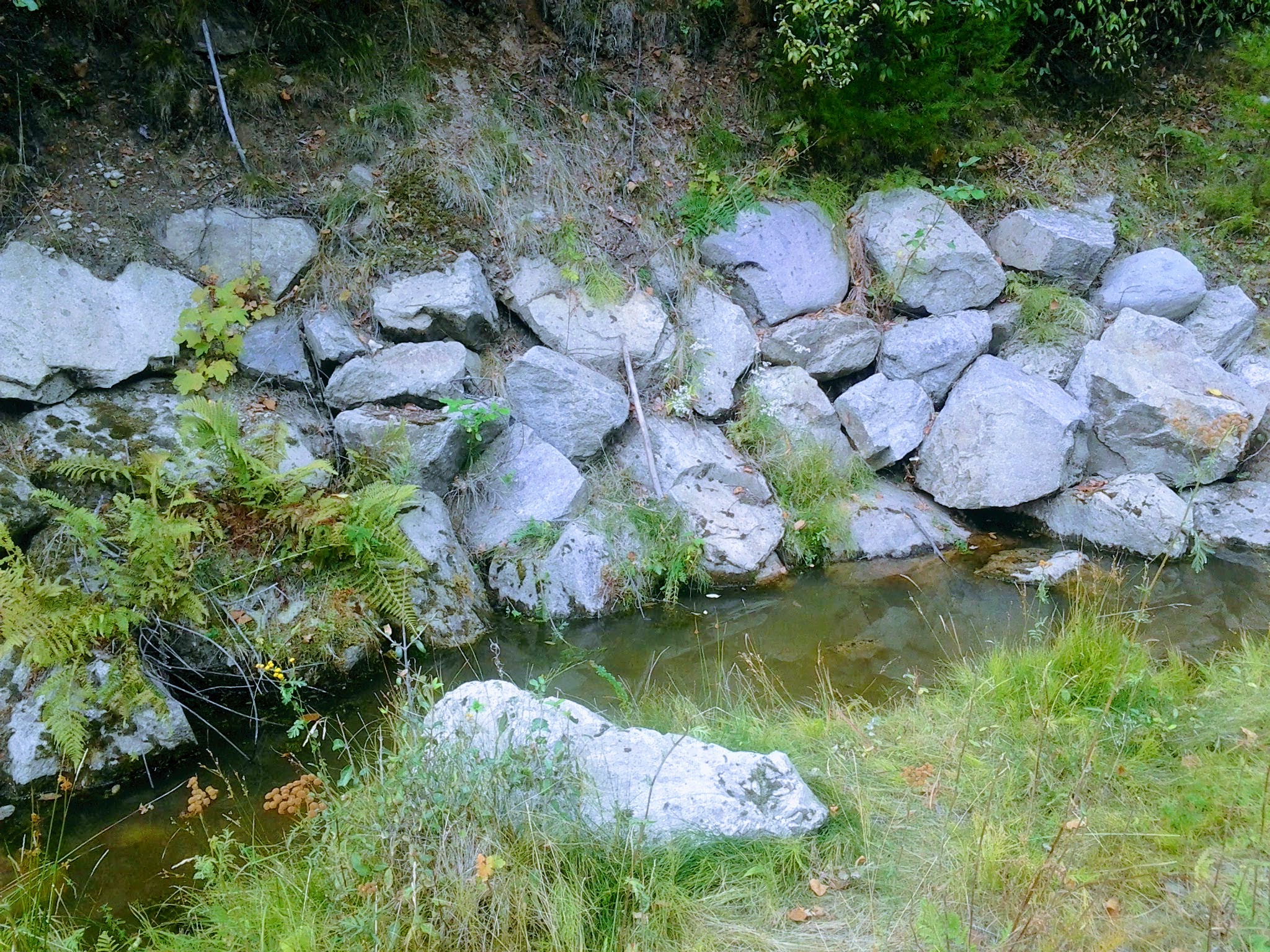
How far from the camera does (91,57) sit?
6109mm

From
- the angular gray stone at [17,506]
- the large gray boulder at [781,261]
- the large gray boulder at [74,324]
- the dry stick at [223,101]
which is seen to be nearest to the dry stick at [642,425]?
the large gray boulder at [781,261]

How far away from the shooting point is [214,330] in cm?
543

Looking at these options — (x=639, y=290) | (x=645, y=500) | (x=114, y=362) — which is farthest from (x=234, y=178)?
(x=645, y=500)

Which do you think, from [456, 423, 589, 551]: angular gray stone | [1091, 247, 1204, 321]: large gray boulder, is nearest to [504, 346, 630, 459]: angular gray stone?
[456, 423, 589, 551]: angular gray stone

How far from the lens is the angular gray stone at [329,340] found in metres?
5.78

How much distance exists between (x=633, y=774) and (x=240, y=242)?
4.90 m

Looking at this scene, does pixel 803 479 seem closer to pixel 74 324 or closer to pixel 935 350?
pixel 935 350

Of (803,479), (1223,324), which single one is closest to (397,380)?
(803,479)

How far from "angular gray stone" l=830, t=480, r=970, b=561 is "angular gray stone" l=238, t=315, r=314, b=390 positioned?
3855 mm

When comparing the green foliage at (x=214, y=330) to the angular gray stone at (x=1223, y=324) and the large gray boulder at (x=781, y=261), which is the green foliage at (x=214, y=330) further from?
the angular gray stone at (x=1223, y=324)

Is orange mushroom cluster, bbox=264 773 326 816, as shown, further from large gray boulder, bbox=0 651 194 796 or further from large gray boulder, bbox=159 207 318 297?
large gray boulder, bbox=159 207 318 297

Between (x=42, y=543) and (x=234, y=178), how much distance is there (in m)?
3.17

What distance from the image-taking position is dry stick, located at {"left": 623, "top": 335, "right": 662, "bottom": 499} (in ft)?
19.4

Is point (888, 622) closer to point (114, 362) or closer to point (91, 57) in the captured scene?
point (114, 362)
